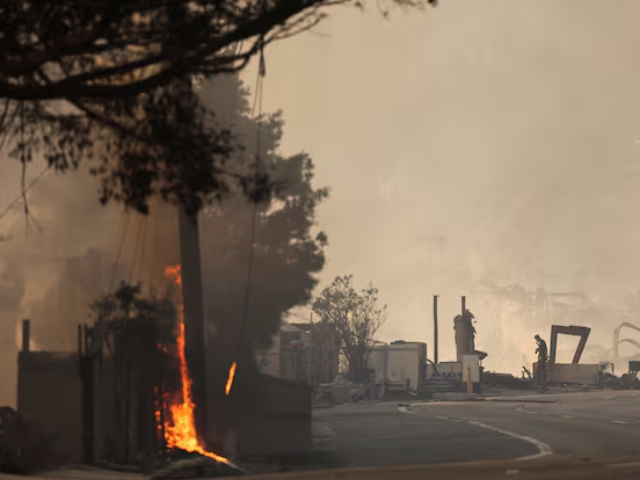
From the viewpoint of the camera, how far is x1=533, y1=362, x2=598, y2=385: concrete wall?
80094 millimetres

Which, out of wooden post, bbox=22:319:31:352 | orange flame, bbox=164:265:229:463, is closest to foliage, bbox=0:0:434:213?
orange flame, bbox=164:265:229:463

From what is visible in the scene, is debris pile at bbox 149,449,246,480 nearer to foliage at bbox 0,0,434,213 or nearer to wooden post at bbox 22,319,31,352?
foliage at bbox 0,0,434,213

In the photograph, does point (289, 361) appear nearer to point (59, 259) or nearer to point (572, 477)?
point (59, 259)

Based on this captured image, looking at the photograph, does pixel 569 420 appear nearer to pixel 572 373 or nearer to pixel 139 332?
pixel 139 332

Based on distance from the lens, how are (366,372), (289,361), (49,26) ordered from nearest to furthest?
(49,26) < (289,361) < (366,372)

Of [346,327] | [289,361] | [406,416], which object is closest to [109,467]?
[406,416]

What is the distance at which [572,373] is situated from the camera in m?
80.7

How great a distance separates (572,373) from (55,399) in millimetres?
60676

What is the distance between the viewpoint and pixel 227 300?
36.3 meters

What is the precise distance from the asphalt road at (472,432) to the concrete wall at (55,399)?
6.74 m

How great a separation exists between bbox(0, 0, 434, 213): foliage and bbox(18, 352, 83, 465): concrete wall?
13076 mm

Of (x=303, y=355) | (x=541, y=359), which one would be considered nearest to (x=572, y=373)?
(x=541, y=359)

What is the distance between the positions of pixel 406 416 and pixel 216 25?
3415cm

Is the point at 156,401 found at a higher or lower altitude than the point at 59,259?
lower
